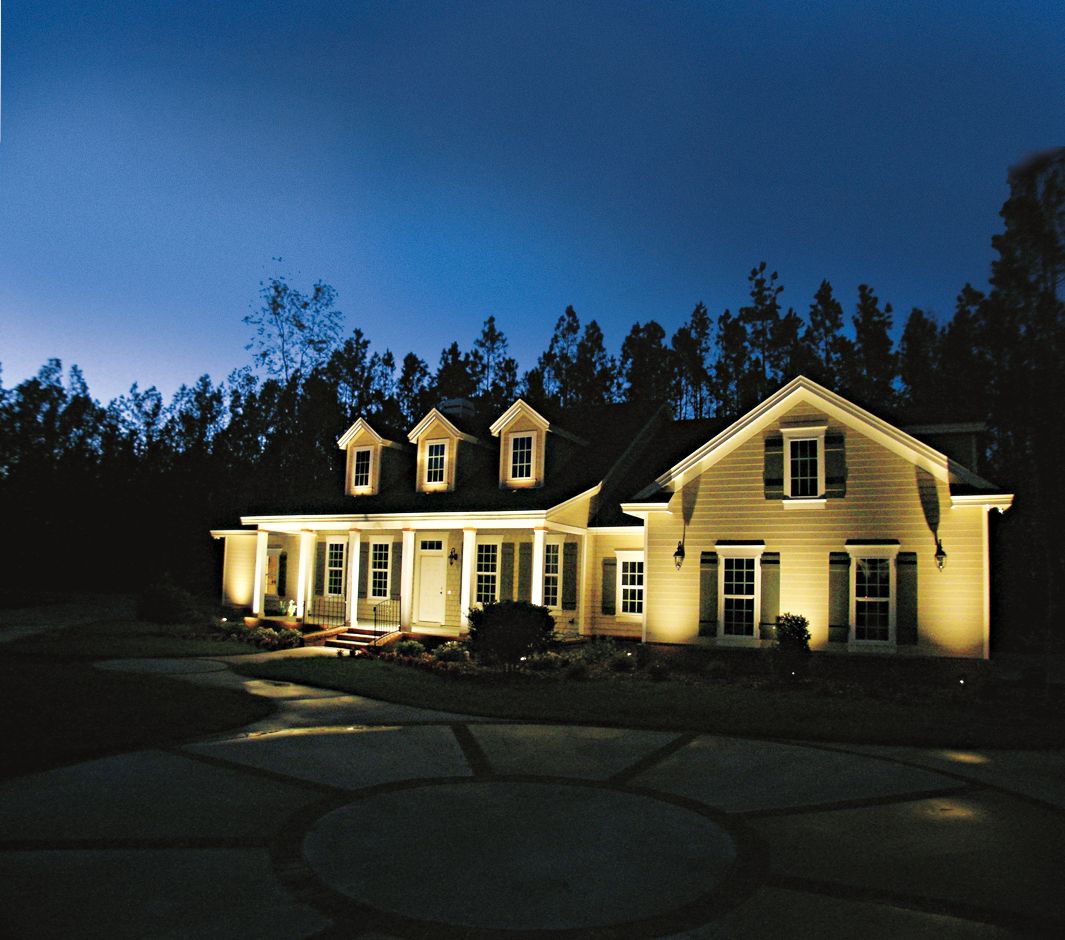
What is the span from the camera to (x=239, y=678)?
16.0 metres

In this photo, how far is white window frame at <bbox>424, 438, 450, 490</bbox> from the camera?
24422 mm

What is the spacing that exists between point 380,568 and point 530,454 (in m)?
6.14

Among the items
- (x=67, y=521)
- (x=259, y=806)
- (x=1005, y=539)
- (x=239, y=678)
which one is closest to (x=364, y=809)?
(x=259, y=806)

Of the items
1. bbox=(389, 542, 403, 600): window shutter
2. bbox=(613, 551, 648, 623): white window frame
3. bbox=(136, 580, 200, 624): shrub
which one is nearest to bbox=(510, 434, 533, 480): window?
bbox=(613, 551, 648, 623): white window frame

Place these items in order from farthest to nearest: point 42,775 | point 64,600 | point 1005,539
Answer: point 64,600, point 1005,539, point 42,775

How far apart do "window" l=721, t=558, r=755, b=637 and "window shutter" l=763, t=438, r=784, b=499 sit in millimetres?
1606

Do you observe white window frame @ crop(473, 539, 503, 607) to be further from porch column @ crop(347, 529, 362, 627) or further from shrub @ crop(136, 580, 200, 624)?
shrub @ crop(136, 580, 200, 624)

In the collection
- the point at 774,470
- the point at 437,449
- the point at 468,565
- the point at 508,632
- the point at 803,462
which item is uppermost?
the point at 437,449

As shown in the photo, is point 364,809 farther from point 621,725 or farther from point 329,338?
point 329,338

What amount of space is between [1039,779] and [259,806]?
8034 mm

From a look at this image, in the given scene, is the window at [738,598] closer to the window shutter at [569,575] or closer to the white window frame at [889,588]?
the white window frame at [889,588]

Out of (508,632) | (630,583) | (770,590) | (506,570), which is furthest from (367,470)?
(770,590)

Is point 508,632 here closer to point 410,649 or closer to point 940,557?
A: point 410,649

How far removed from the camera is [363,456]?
26.3 m
